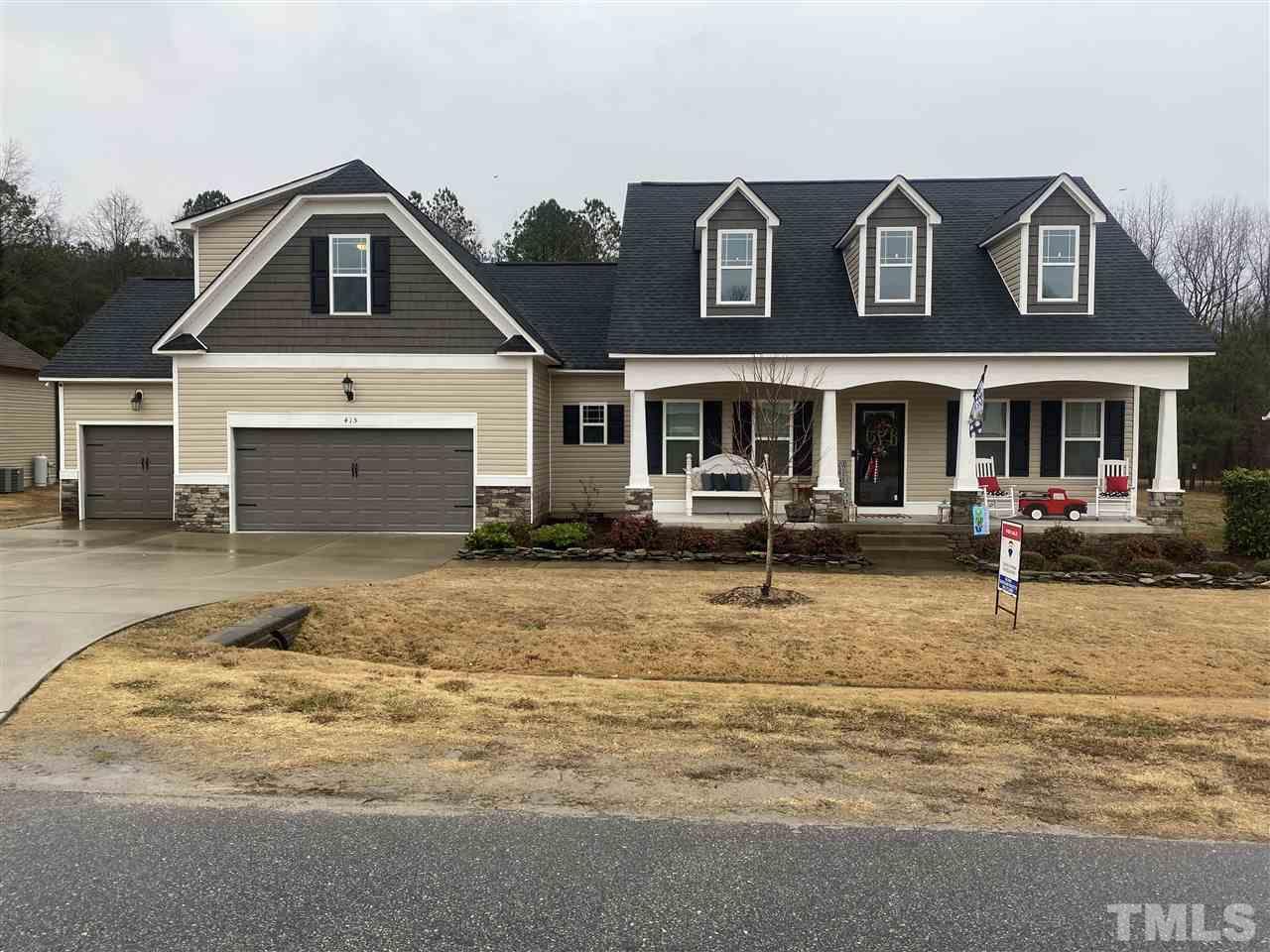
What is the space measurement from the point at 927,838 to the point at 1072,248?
53.4 ft

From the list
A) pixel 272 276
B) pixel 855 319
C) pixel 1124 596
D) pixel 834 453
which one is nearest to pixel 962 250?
pixel 855 319

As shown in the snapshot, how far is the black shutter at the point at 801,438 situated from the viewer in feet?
57.5

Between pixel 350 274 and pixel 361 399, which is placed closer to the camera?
pixel 350 274

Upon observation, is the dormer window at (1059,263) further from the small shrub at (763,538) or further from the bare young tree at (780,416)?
the small shrub at (763,538)

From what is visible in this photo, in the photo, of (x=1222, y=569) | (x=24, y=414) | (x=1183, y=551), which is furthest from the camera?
(x=24, y=414)

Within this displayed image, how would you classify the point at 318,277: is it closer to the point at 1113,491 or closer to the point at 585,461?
the point at 585,461

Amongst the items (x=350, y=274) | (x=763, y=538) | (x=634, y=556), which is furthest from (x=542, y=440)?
(x=763, y=538)

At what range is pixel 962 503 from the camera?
15992mm

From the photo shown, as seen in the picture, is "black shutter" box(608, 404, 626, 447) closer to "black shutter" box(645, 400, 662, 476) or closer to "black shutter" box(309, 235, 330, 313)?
"black shutter" box(645, 400, 662, 476)

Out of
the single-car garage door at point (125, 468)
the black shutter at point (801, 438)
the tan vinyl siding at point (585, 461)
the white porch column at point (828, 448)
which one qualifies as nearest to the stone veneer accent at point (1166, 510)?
the white porch column at point (828, 448)

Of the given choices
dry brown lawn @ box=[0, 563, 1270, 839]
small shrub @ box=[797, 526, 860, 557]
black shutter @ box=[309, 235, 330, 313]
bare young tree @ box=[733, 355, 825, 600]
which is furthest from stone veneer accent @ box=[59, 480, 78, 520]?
small shrub @ box=[797, 526, 860, 557]

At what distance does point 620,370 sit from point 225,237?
8.80m

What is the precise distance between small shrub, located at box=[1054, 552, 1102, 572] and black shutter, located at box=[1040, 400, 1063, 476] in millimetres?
4837

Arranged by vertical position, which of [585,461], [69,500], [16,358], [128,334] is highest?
[16,358]
